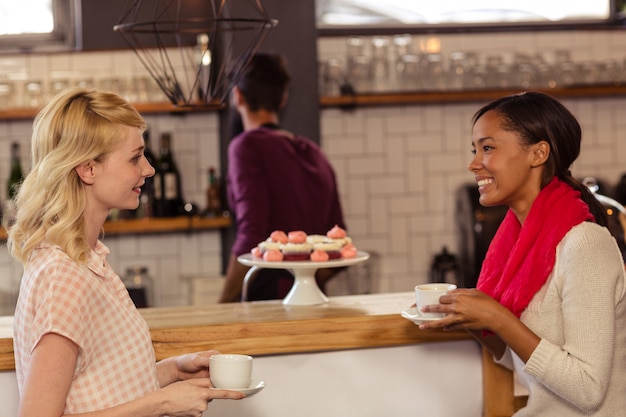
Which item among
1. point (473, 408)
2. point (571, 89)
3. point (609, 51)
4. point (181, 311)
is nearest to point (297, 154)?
point (181, 311)

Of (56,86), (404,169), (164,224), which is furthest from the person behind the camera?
(404,169)

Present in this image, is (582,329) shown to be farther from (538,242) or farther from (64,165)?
(64,165)

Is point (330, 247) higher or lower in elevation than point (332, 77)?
lower

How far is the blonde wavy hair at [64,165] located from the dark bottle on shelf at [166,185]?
310 centimetres

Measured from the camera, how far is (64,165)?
171 centimetres

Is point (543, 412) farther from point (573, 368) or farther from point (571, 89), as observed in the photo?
point (571, 89)

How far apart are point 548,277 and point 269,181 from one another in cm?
161

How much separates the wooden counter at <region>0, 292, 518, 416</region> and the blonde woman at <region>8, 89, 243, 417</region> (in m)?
0.48

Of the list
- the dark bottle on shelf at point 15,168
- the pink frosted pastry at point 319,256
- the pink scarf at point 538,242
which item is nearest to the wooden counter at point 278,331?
the pink frosted pastry at point 319,256

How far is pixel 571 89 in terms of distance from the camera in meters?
5.20

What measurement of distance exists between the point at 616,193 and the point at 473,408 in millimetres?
3176

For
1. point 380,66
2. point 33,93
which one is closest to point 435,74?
point 380,66

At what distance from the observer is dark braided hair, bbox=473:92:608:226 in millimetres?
2111

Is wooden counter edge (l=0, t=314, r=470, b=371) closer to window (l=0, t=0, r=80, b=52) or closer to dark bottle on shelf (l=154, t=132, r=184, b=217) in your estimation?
dark bottle on shelf (l=154, t=132, r=184, b=217)
